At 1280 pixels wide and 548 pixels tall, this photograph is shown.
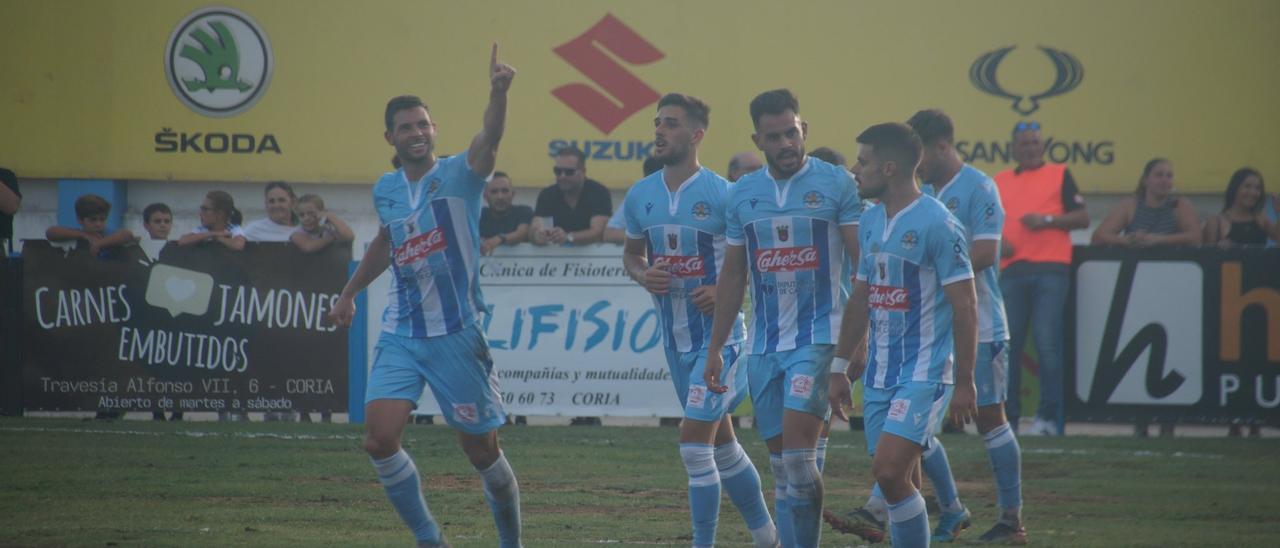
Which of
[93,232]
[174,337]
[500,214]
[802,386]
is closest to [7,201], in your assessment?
[93,232]

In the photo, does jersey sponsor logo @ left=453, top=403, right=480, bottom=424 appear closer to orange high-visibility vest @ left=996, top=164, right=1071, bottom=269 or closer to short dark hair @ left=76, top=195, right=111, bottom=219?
orange high-visibility vest @ left=996, top=164, right=1071, bottom=269

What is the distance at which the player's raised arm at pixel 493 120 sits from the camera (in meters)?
7.64

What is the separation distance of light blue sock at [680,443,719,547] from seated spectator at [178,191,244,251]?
25.6 ft

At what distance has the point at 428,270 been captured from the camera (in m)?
8.09

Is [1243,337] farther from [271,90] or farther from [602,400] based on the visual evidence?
[271,90]

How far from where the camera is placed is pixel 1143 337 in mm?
14953

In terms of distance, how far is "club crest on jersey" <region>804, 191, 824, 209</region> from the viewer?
797cm

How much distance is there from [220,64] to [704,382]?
41.6ft

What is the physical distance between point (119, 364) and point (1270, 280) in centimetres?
1021

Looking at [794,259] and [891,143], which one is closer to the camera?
[891,143]

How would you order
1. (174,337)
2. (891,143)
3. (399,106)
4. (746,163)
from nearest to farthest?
(891,143) → (399,106) → (746,163) → (174,337)

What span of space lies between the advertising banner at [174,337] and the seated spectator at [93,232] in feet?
0.28

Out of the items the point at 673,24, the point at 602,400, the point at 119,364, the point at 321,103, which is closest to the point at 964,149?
the point at 673,24

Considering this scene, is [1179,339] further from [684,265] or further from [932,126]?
[684,265]
